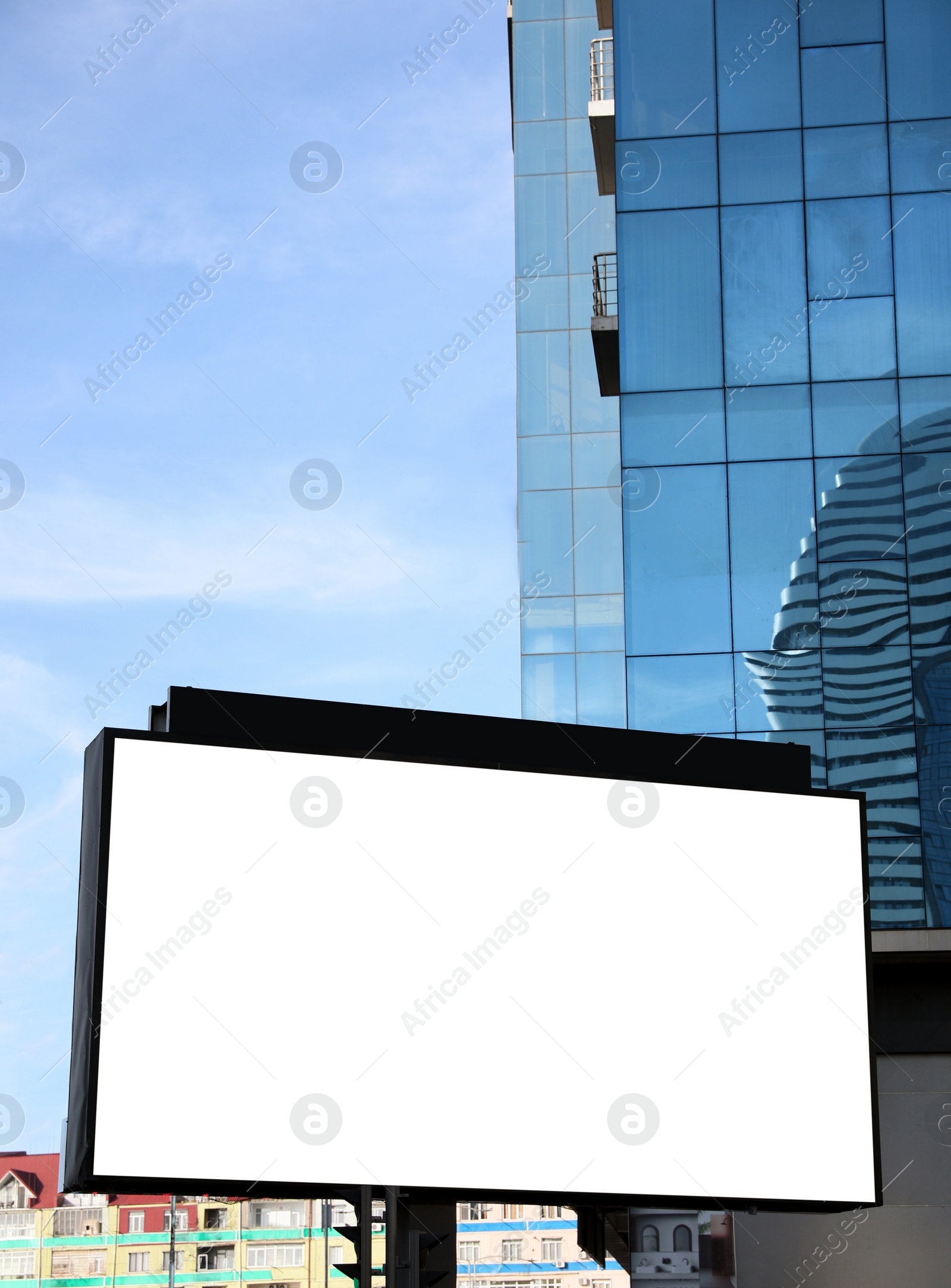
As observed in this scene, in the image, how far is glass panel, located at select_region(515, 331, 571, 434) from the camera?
38.5 m

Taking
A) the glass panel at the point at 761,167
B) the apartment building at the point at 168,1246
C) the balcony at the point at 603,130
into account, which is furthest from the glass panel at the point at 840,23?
the apartment building at the point at 168,1246

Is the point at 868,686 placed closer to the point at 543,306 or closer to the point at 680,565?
the point at 680,565

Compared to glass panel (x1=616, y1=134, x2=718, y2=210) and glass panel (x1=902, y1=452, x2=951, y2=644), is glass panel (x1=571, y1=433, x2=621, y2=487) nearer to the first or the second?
glass panel (x1=616, y1=134, x2=718, y2=210)

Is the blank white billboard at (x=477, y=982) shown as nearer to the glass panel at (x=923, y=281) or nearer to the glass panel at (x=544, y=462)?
the glass panel at (x=923, y=281)

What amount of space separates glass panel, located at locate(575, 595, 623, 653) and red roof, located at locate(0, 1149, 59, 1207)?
88944mm

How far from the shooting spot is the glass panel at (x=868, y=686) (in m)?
17.5

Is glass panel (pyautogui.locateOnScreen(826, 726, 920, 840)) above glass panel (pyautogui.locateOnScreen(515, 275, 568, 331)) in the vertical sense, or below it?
below

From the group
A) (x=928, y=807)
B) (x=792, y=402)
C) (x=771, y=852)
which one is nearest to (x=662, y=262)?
(x=792, y=402)

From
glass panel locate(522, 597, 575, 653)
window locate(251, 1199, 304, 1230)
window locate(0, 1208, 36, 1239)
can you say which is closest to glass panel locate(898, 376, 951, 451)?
glass panel locate(522, 597, 575, 653)

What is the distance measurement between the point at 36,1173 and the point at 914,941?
377 ft

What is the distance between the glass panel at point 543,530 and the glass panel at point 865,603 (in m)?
19.8

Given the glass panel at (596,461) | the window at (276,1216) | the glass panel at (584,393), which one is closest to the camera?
the glass panel at (596,461)

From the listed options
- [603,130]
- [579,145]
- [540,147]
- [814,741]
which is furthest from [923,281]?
[540,147]

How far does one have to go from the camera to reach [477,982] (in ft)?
35.6
